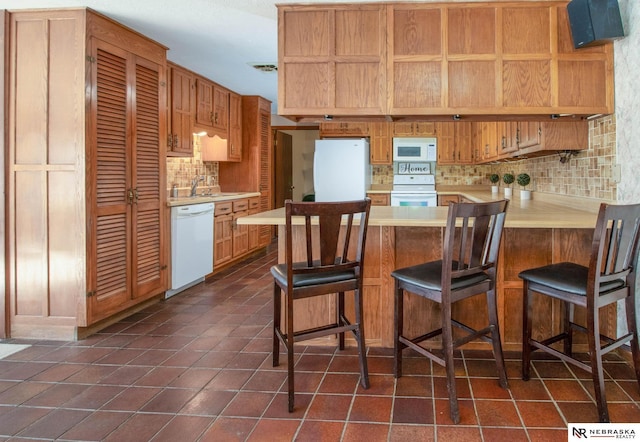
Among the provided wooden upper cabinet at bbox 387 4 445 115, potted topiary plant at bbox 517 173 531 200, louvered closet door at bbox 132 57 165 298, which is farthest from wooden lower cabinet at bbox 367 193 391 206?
wooden upper cabinet at bbox 387 4 445 115

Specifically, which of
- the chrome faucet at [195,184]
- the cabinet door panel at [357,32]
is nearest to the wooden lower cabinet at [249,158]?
the chrome faucet at [195,184]

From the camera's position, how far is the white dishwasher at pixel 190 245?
393 cm

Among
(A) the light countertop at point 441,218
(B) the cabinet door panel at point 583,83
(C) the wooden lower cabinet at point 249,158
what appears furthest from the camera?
(C) the wooden lower cabinet at point 249,158

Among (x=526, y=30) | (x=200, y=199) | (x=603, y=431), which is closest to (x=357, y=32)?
(x=526, y=30)

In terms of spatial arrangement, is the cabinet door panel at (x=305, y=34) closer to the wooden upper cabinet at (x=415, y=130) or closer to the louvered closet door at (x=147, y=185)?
the louvered closet door at (x=147, y=185)

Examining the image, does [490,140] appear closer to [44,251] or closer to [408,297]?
[408,297]

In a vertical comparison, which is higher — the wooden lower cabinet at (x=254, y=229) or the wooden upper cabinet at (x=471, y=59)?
the wooden upper cabinet at (x=471, y=59)

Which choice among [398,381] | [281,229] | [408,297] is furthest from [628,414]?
→ [281,229]

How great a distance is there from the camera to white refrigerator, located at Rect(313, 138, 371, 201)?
582cm

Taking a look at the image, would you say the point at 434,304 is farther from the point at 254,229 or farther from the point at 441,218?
the point at 254,229

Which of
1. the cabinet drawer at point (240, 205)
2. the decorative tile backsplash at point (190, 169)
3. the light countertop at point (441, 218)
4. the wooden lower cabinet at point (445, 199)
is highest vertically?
the decorative tile backsplash at point (190, 169)

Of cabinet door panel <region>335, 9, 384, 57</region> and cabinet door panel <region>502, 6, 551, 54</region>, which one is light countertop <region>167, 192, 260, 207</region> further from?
cabinet door panel <region>502, 6, 551, 54</region>

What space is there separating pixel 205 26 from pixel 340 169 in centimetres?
294

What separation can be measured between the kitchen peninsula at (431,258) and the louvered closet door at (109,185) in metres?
1.25
